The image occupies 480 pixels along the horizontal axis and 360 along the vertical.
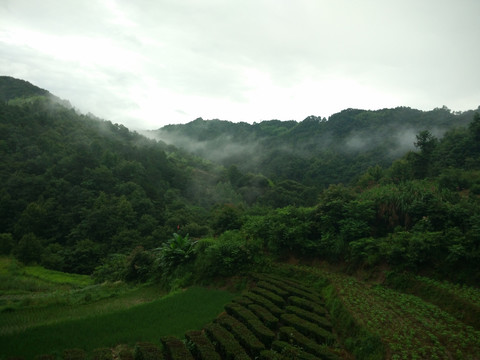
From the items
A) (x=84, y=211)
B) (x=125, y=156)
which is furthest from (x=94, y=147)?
(x=84, y=211)

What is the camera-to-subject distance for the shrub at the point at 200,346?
300 inches

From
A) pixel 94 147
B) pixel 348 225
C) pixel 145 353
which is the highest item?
pixel 94 147

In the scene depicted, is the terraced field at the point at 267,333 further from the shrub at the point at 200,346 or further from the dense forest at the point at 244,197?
the dense forest at the point at 244,197

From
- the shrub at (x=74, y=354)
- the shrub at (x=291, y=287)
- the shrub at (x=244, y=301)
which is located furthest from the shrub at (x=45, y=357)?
the shrub at (x=291, y=287)

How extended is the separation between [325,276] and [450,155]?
21.8 metres

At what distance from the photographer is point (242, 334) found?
28.4 feet

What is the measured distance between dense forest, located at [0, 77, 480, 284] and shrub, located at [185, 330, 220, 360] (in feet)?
21.1

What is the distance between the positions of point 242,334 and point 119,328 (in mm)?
3945

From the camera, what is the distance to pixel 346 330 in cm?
931

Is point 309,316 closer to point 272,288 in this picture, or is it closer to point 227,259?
point 272,288

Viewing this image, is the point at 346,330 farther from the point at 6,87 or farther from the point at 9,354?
the point at 6,87

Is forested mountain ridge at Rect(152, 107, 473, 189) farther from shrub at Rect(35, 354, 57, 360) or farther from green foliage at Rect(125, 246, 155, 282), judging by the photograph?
shrub at Rect(35, 354, 57, 360)

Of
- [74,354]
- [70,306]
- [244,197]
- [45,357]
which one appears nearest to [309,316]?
[74,354]

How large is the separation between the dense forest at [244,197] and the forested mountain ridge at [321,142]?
1.38ft
